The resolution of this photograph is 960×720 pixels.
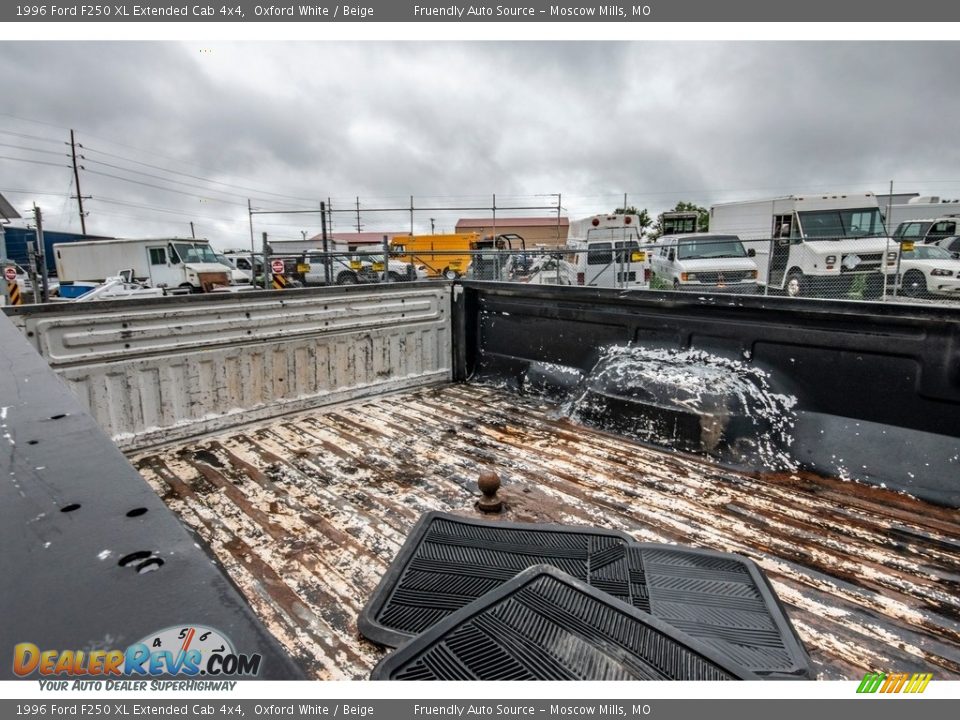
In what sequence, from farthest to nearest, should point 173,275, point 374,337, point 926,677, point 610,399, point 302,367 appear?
point 173,275
point 374,337
point 302,367
point 610,399
point 926,677

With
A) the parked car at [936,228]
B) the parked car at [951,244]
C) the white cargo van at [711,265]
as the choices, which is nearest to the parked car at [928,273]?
the parked car at [951,244]

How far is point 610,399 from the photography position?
3777mm

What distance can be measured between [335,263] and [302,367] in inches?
811

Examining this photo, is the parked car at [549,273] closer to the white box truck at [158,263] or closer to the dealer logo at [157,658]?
the dealer logo at [157,658]

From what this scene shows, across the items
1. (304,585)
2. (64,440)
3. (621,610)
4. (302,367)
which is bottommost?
(304,585)

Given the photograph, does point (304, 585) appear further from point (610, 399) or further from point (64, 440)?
point (610, 399)

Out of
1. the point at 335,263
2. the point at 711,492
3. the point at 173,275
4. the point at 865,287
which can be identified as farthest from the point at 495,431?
the point at 173,275

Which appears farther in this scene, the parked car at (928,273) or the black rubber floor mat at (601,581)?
the parked car at (928,273)

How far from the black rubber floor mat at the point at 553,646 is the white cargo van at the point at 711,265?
1191 cm

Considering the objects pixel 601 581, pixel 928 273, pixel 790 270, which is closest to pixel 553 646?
pixel 601 581

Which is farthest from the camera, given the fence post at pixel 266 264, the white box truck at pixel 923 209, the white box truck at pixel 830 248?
the white box truck at pixel 923 209

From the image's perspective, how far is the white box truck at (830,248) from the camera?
12.1 m

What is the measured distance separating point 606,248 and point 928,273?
7.84 metres

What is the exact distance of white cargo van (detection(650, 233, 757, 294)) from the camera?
42.0 feet
